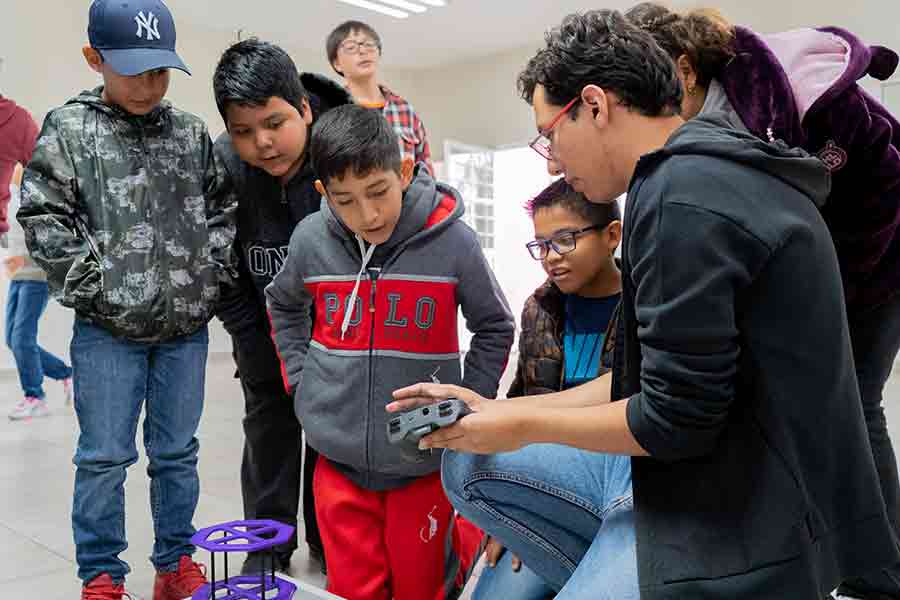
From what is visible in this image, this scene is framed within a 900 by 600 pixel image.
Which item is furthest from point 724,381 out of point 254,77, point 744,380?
point 254,77

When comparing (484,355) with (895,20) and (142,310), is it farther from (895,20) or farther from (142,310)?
(895,20)

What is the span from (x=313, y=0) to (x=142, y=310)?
192 inches

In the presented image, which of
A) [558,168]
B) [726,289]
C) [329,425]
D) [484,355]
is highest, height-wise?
[558,168]

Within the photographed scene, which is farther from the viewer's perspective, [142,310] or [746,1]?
[746,1]

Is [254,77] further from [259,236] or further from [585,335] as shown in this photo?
[585,335]

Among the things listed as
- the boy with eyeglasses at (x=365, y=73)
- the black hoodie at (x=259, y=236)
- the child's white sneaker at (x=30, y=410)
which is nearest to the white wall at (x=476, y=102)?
the boy with eyeglasses at (x=365, y=73)

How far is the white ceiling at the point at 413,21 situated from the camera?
601 centimetres

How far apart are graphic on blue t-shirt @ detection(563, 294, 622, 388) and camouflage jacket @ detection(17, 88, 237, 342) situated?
73 centimetres

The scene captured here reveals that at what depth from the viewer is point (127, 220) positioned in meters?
1.58

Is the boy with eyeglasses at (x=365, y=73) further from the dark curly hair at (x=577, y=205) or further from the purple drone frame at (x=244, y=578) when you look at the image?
the purple drone frame at (x=244, y=578)

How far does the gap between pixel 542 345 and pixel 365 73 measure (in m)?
1.91

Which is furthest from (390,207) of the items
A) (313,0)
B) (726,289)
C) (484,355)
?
(313,0)

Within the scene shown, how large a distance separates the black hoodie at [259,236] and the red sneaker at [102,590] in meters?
0.51

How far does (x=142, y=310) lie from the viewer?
1.54 m
